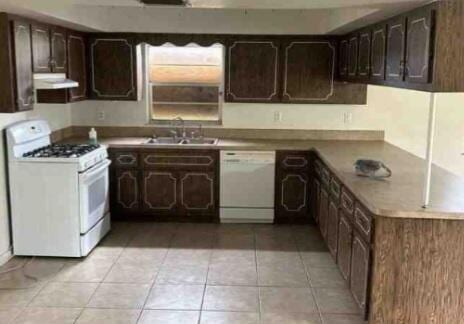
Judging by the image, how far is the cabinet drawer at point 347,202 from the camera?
3701mm

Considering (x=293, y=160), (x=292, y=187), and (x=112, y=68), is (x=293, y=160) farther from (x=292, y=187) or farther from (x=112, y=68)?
(x=112, y=68)

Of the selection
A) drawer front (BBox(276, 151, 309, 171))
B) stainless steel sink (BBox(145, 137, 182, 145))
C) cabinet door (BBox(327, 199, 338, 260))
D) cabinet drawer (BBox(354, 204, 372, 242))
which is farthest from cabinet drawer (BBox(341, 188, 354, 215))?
stainless steel sink (BBox(145, 137, 182, 145))

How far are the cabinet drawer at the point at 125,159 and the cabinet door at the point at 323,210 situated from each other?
2014 mm

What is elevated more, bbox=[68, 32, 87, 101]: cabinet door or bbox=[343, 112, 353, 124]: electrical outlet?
bbox=[68, 32, 87, 101]: cabinet door

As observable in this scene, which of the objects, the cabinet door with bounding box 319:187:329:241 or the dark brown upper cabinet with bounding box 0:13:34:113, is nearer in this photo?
the dark brown upper cabinet with bounding box 0:13:34:113

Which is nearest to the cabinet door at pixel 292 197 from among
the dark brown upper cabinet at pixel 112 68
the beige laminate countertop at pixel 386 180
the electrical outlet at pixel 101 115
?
the beige laminate countertop at pixel 386 180

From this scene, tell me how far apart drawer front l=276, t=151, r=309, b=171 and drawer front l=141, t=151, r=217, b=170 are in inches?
27.9

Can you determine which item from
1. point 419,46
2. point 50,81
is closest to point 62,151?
point 50,81

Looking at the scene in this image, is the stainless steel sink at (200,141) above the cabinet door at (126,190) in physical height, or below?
above

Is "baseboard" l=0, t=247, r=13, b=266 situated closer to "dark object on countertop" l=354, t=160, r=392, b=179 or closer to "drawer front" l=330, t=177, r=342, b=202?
"drawer front" l=330, t=177, r=342, b=202

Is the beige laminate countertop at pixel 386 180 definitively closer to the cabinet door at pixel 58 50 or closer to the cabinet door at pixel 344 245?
the cabinet door at pixel 344 245

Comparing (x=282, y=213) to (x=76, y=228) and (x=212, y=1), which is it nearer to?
(x=76, y=228)

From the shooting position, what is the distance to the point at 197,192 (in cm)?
565

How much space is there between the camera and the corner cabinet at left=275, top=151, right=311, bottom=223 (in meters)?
5.53
